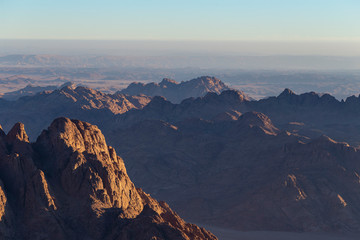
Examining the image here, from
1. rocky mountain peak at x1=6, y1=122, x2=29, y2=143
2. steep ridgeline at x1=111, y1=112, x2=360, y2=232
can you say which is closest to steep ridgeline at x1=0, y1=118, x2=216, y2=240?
rocky mountain peak at x1=6, y1=122, x2=29, y2=143

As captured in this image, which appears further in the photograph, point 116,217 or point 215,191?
point 215,191

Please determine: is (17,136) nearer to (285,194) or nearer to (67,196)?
(67,196)

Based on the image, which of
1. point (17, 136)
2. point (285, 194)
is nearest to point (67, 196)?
point (17, 136)

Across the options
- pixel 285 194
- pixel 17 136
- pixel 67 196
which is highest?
pixel 17 136

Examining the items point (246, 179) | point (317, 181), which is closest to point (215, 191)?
point (246, 179)

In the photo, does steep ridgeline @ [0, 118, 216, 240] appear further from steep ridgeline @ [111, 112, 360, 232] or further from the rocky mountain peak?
steep ridgeline @ [111, 112, 360, 232]

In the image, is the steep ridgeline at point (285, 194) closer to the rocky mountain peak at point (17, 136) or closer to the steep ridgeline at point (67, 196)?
the steep ridgeline at point (67, 196)

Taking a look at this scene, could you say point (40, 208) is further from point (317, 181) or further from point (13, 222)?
point (317, 181)

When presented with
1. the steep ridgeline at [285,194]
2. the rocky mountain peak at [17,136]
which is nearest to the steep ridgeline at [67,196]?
the rocky mountain peak at [17,136]
